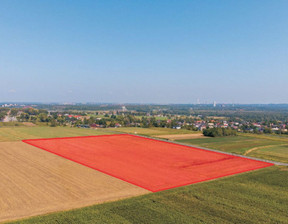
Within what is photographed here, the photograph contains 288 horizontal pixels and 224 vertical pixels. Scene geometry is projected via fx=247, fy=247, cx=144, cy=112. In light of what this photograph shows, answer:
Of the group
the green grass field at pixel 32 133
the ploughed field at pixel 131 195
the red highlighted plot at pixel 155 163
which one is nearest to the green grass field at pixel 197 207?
the ploughed field at pixel 131 195

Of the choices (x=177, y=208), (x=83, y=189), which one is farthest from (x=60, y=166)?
(x=177, y=208)

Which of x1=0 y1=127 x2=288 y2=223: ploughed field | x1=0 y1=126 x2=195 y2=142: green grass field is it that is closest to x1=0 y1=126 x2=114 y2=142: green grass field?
x1=0 y1=126 x2=195 y2=142: green grass field

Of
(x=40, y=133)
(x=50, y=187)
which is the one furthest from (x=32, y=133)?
(x=50, y=187)

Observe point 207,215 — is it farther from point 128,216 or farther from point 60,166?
point 60,166

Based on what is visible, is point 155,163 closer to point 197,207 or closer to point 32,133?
point 197,207

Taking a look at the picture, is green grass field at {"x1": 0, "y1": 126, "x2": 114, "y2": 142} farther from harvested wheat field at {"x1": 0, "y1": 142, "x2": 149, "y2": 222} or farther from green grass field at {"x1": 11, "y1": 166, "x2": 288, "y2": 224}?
green grass field at {"x1": 11, "y1": 166, "x2": 288, "y2": 224}

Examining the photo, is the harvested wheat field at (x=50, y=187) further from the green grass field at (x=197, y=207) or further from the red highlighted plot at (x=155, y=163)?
the red highlighted plot at (x=155, y=163)
